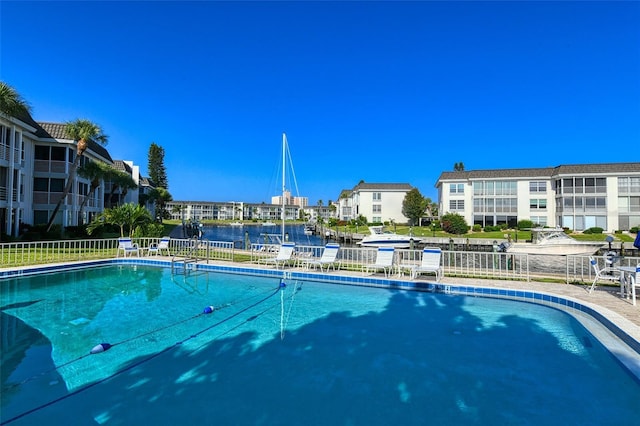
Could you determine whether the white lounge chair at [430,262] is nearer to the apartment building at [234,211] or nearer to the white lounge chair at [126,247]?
the white lounge chair at [126,247]

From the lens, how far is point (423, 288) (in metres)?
10.3

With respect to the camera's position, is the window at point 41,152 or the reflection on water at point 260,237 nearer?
the window at point 41,152

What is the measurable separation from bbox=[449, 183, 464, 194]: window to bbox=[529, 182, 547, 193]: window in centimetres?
817

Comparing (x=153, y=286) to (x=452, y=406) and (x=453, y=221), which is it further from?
(x=453, y=221)

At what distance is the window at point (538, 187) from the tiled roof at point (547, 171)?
89cm

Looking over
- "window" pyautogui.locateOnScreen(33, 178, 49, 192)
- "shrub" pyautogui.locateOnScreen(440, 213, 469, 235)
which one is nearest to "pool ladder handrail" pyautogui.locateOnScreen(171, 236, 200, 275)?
"window" pyautogui.locateOnScreen(33, 178, 49, 192)

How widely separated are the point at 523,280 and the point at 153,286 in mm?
11556

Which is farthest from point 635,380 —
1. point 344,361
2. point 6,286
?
point 6,286

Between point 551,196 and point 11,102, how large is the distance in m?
51.8

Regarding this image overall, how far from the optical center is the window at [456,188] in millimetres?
47719

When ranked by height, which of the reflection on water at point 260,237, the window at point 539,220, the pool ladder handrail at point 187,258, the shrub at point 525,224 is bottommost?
the reflection on water at point 260,237

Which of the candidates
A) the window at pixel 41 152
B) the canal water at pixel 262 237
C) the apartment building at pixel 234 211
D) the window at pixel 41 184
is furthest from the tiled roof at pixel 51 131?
the apartment building at pixel 234 211

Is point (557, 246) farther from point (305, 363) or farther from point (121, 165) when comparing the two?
point (121, 165)

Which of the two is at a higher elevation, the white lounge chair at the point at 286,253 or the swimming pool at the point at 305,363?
the white lounge chair at the point at 286,253
